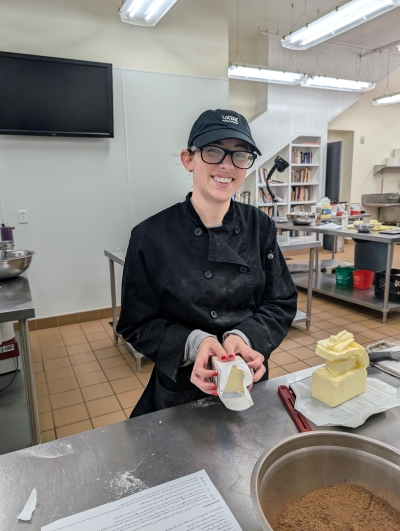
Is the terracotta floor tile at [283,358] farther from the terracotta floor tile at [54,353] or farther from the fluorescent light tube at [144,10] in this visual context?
the fluorescent light tube at [144,10]

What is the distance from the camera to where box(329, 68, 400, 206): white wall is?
26.3 ft

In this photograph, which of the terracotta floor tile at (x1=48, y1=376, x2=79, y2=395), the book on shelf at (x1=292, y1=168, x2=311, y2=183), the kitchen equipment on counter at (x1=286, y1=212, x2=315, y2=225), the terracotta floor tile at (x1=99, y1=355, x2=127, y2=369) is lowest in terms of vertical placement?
the terracotta floor tile at (x1=48, y1=376, x2=79, y2=395)

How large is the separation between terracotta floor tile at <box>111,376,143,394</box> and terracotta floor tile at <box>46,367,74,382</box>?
0.38 meters

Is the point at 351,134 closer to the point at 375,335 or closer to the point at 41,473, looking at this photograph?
the point at 375,335

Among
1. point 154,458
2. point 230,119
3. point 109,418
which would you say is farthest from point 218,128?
point 109,418

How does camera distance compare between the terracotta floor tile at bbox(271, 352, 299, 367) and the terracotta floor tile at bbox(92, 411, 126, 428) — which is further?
the terracotta floor tile at bbox(271, 352, 299, 367)

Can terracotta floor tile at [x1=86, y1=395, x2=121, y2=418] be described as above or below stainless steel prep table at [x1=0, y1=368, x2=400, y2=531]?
below

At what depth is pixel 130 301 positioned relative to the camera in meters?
1.08

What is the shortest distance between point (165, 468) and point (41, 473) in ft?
0.74

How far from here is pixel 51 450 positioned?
→ 2.50ft

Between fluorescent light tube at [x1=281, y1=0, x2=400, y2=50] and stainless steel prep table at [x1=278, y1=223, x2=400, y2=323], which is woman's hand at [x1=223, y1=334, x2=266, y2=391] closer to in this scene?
stainless steel prep table at [x1=278, y1=223, x2=400, y2=323]

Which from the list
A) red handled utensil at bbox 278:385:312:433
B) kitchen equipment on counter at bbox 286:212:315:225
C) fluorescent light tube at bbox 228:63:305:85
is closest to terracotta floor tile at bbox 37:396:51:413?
red handled utensil at bbox 278:385:312:433

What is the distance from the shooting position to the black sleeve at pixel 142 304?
3.43ft

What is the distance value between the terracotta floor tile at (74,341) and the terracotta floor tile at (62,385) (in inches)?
23.6
